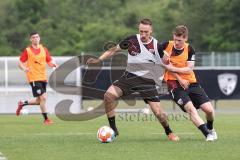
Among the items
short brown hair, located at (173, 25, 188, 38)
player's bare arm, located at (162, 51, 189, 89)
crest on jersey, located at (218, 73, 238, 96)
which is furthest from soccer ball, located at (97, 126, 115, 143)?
crest on jersey, located at (218, 73, 238, 96)

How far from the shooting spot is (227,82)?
27.2 m

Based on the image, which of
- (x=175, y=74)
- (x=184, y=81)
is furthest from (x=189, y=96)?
(x=175, y=74)

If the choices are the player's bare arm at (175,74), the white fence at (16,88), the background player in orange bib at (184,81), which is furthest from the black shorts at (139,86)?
the white fence at (16,88)

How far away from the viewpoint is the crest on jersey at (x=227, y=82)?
26953 millimetres

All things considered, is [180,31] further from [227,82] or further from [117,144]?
[227,82]

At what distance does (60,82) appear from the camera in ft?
84.3

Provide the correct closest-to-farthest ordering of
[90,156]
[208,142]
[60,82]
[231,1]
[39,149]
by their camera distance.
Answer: [90,156]
[39,149]
[208,142]
[60,82]
[231,1]

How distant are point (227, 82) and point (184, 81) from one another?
14498 millimetres

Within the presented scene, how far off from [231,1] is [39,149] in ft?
170

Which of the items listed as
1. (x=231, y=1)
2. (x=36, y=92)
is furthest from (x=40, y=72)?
(x=231, y=1)

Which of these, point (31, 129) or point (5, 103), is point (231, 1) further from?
point (31, 129)

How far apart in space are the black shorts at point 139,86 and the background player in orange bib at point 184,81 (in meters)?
0.33

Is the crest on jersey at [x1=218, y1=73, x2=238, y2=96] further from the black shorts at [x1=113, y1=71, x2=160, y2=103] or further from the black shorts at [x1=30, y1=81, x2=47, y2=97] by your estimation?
the black shorts at [x1=113, y1=71, x2=160, y2=103]

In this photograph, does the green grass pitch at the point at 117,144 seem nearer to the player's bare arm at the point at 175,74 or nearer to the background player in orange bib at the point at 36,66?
the player's bare arm at the point at 175,74
